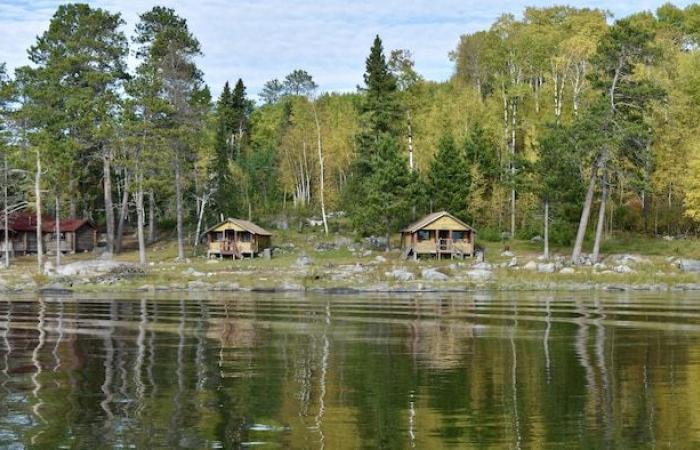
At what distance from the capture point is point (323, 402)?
50.4ft

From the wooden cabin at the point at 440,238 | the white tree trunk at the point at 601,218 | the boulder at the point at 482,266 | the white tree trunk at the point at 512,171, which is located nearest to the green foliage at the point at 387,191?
the wooden cabin at the point at 440,238

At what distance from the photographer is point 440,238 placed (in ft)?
221

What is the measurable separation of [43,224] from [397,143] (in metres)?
36.0

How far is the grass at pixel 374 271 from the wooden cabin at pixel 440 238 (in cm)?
190

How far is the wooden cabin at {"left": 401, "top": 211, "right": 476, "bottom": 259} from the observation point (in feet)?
218

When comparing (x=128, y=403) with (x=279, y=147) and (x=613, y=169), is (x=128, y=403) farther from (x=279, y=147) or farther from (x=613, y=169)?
(x=279, y=147)

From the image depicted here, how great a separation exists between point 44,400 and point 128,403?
170 cm

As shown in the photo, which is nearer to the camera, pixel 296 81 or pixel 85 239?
pixel 85 239

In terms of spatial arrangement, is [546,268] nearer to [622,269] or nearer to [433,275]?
[622,269]

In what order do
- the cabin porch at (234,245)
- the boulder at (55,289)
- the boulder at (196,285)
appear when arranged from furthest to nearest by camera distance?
the cabin porch at (234,245) → the boulder at (196,285) → the boulder at (55,289)

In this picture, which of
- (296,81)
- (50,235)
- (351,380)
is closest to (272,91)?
(296,81)

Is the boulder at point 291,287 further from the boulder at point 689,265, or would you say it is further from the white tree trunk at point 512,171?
the white tree trunk at point 512,171

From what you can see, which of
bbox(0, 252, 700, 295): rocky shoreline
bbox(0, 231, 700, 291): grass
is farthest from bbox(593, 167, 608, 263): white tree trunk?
bbox(0, 231, 700, 291): grass

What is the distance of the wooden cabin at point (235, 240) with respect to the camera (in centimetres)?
6962
